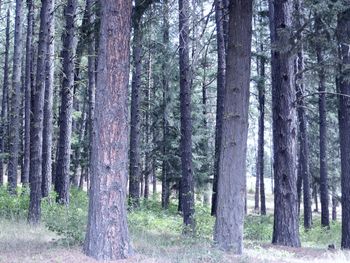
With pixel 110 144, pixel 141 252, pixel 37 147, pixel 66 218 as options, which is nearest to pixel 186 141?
pixel 66 218

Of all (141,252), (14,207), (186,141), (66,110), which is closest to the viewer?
(141,252)

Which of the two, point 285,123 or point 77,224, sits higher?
point 285,123

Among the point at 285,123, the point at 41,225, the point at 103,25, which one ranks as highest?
the point at 103,25

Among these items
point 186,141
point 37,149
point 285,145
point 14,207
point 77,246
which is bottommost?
point 14,207

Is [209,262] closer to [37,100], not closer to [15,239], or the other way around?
[15,239]

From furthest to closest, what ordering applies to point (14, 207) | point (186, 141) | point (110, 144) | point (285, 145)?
1. point (14, 207)
2. point (186, 141)
3. point (285, 145)
4. point (110, 144)

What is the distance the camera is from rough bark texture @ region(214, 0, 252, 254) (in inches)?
311

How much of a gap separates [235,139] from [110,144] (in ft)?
7.77

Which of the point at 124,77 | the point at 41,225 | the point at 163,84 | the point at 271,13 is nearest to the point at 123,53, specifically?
the point at 124,77

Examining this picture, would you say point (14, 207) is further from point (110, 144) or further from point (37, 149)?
point (110, 144)

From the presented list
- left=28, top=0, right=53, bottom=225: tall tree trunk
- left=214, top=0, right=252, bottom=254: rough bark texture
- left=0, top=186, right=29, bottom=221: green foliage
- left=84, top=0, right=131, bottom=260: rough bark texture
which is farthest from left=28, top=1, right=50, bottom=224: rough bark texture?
left=214, top=0, right=252, bottom=254: rough bark texture

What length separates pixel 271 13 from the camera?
13883 mm

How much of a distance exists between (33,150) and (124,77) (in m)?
5.11

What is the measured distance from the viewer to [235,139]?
7930 mm
